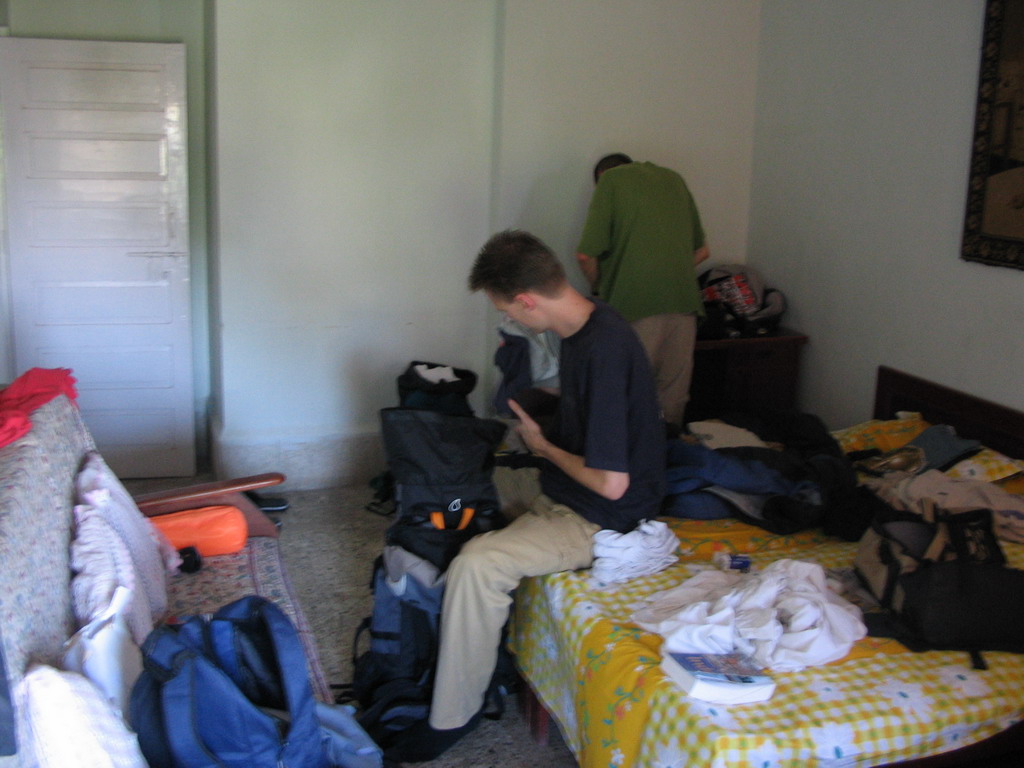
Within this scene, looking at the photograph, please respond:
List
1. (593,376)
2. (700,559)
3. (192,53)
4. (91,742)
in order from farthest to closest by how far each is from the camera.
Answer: (192,53)
(700,559)
(593,376)
(91,742)

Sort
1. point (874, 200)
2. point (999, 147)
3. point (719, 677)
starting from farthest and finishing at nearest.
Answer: point (874, 200)
point (999, 147)
point (719, 677)

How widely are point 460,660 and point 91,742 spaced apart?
0.97 metres

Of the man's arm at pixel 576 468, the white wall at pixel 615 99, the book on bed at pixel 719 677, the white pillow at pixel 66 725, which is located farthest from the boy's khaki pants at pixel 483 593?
the white wall at pixel 615 99

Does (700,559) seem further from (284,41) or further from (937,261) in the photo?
(284,41)

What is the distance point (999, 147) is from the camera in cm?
320

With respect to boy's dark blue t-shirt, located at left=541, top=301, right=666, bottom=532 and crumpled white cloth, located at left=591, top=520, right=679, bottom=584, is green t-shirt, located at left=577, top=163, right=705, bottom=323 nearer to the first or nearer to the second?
boy's dark blue t-shirt, located at left=541, top=301, right=666, bottom=532

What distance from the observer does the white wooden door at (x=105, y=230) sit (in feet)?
14.3

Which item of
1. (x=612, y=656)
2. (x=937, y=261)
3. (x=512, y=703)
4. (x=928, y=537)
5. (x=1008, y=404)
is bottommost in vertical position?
(x=512, y=703)

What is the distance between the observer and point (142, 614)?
2.19m

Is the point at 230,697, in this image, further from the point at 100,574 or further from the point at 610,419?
the point at 610,419

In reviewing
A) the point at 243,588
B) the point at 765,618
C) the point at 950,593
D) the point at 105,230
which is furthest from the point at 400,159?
the point at 950,593

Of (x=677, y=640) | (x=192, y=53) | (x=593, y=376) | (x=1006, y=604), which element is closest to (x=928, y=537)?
Result: (x=1006, y=604)

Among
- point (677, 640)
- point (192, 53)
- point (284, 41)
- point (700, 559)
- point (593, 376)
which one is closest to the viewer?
point (677, 640)

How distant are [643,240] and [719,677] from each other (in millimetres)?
2278
